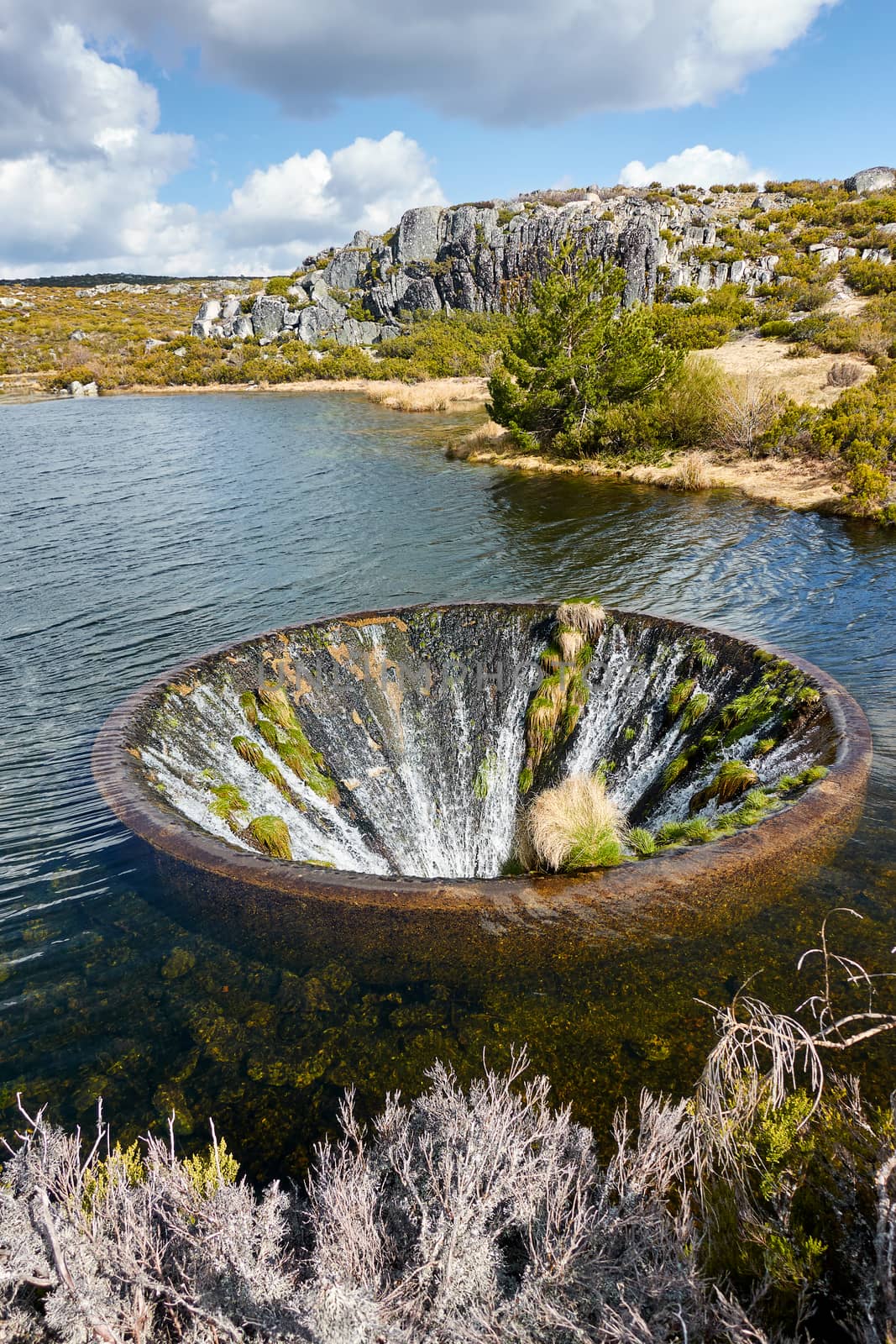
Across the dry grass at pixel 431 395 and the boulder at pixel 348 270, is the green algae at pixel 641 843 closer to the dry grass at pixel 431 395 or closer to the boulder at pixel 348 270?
the dry grass at pixel 431 395

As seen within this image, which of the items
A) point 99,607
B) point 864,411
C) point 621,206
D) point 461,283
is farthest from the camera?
point 461,283

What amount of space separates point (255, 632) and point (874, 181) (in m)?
82.9

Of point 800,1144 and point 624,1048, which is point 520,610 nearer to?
point 624,1048

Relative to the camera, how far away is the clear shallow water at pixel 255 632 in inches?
216

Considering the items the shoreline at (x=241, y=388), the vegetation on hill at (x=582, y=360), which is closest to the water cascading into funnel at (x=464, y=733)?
the vegetation on hill at (x=582, y=360)

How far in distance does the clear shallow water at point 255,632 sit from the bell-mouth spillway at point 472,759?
59 centimetres

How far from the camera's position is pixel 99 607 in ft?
56.9

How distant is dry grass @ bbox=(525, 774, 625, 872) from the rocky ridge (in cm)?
5768

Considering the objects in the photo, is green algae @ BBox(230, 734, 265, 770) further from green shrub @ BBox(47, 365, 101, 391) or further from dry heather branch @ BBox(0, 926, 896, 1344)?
green shrub @ BBox(47, 365, 101, 391)

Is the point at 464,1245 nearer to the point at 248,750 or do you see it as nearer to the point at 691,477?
the point at 248,750

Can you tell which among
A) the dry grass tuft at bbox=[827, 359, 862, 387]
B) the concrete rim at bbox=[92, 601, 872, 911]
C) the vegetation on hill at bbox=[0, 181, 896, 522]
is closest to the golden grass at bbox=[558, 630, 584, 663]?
the concrete rim at bbox=[92, 601, 872, 911]

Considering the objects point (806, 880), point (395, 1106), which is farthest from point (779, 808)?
point (395, 1106)

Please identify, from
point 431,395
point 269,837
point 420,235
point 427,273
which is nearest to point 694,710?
point 269,837

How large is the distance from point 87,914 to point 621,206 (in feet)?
302
